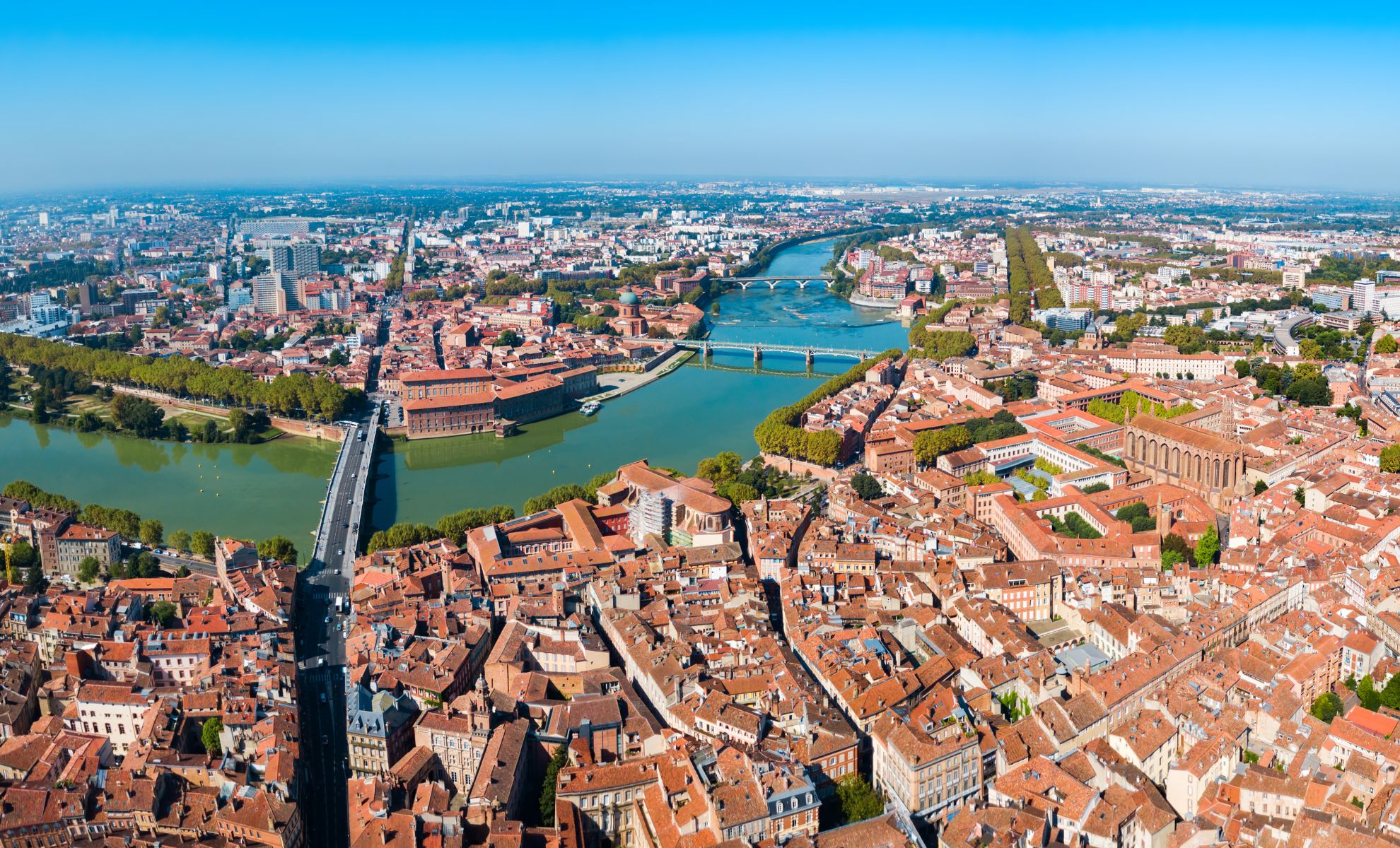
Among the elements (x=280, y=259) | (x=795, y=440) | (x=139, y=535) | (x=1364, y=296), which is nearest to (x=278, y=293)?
(x=280, y=259)

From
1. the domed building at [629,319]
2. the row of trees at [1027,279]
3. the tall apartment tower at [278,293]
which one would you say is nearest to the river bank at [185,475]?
the domed building at [629,319]

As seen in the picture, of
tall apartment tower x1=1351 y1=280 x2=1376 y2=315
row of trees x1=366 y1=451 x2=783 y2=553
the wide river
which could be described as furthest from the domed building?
tall apartment tower x1=1351 y1=280 x2=1376 y2=315

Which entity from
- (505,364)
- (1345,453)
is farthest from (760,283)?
(1345,453)

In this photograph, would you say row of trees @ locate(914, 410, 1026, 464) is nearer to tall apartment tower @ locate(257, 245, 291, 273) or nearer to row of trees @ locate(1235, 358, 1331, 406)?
row of trees @ locate(1235, 358, 1331, 406)

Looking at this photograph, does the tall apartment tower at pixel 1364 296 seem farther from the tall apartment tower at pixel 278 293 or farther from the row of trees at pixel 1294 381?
the tall apartment tower at pixel 278 293

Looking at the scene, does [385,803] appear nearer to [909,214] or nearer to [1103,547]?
[1103,547]

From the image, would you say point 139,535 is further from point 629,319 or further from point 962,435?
point 629,319
